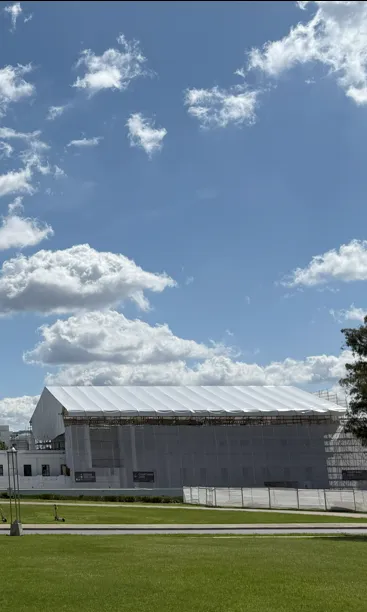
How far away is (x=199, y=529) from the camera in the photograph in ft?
116

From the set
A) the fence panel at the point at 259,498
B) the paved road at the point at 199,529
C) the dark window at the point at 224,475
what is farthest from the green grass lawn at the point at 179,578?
the dark window at the point at 224,475

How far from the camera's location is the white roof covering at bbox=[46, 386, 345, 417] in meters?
80.8

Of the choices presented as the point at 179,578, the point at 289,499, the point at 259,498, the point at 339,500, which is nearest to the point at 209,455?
the point at 259,498

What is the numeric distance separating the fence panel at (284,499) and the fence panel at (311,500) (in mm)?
436

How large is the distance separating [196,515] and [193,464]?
1465 inches

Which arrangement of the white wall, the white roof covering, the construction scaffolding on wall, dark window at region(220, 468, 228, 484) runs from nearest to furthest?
the white wall
the white roof covering
dark window at region(220, 468, 228, 484)
the construction scaffolding on wall

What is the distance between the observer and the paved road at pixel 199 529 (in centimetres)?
3294

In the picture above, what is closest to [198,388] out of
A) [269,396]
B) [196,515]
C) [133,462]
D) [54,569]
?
[269,396]

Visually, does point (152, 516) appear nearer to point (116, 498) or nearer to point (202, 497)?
point (202, 497)

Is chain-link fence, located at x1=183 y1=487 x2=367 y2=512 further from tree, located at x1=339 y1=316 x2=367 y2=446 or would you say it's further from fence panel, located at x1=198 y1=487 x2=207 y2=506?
tree, located at x1=339 y1=316 x2=367 y2=446

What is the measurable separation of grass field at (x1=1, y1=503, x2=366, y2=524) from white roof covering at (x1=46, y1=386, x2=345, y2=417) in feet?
102

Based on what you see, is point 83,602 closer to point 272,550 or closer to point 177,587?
point 177,587

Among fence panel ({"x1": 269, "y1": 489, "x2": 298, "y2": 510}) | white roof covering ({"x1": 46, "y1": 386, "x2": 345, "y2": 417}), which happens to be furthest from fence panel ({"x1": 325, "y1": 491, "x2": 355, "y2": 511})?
white roof covering ({"x1": 46, "y1": 386, "x2": 345, "y2": 417})

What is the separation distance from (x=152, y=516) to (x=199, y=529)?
9.69 m
